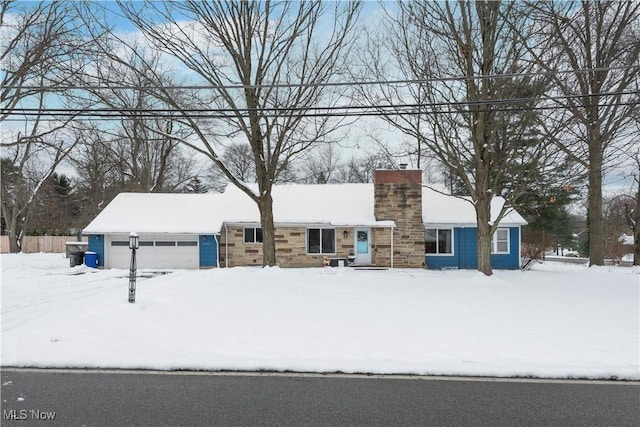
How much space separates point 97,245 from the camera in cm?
2167

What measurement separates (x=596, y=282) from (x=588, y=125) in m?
6.60

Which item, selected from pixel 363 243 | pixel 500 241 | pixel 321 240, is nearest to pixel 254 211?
pixel 321 240

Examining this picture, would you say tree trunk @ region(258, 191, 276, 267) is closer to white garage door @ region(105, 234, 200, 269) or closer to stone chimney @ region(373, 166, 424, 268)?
white garage door @ region(105, 234, 200, 269)

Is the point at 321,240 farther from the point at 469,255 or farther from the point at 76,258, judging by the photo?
the point at 76,258

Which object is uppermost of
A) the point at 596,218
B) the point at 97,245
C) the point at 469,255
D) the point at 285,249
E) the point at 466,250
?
the point at 596,218

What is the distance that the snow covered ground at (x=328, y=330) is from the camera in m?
5.65

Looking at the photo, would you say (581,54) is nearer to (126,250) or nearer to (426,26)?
(426,26)

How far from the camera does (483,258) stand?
53.3ft

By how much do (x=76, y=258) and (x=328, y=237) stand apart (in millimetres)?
12627

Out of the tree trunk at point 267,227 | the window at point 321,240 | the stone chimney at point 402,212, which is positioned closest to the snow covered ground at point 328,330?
the tree trunk at point 267,227

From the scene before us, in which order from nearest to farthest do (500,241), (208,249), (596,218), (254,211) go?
1. (596,218)
2. (208,249)
3. (500,241)
4. (254,211)

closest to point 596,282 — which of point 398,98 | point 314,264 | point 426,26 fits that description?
point 398,98

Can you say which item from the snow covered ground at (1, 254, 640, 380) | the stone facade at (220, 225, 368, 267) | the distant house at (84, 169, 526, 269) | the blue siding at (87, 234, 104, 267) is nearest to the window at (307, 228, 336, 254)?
the distant house at (84, 169, 526, 269)

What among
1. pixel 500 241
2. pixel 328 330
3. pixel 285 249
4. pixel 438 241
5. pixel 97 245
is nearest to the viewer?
pixel 328 330
